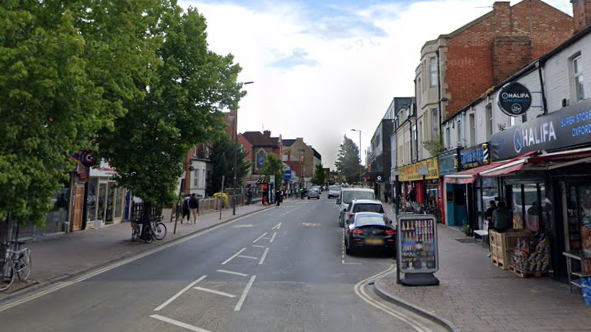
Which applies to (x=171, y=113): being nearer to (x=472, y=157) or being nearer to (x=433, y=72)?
(x=472, y=157)

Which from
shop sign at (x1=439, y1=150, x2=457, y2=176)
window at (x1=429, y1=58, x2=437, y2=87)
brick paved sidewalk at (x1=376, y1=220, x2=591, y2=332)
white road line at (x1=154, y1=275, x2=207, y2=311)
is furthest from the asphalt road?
window at (x1=429, y1=58, x2=437, y2=87)

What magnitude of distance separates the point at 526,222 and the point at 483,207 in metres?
5.10

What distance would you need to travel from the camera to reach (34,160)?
8180mm

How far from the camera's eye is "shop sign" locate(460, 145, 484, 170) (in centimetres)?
1653

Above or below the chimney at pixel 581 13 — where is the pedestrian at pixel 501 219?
below

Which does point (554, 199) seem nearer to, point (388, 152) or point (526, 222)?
point (526, 222)

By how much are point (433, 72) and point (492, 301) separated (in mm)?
19557

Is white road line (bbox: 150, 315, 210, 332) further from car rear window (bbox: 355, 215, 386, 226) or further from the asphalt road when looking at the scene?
car rear window (bbox: 355, 215, 386, 226)

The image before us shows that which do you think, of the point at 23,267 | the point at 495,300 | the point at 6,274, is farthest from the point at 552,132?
the point at 6,274

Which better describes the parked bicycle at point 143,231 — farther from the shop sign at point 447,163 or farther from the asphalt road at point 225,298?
the shop sign at point 447,163

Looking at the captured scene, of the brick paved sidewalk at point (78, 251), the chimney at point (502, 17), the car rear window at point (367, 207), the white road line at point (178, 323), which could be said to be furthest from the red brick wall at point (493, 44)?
the white road line at point (178, 323)

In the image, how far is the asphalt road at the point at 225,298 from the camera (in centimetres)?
645

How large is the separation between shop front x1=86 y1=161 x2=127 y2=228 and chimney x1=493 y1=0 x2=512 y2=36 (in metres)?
23.8

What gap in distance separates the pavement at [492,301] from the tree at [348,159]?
104007mm
